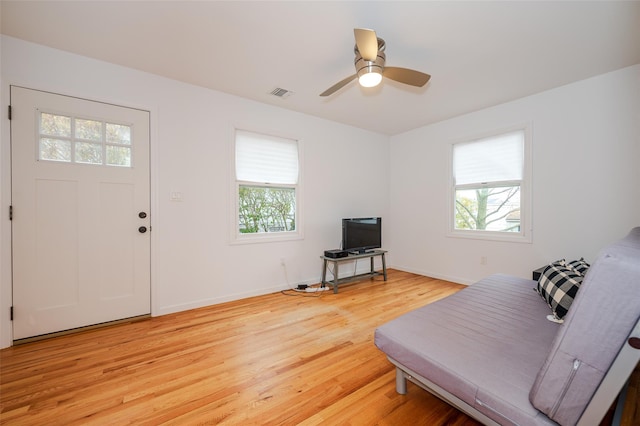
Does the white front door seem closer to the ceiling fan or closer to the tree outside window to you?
the ceiling fan

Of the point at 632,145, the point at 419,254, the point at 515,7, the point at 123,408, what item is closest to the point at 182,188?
the point at 123,408

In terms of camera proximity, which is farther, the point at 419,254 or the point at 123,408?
the point at 419,254

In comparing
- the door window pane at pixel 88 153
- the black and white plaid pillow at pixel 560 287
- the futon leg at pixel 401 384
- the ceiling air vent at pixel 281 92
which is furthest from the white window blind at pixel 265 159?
the black and white plaid pillow at pixel 560 287

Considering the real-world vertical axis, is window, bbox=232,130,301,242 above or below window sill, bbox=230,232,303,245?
above

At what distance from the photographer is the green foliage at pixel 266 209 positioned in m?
3.51

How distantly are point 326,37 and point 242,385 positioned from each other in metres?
2.73

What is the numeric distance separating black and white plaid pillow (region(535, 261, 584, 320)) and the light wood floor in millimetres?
964

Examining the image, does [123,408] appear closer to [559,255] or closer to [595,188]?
[559,255]

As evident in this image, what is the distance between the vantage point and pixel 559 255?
3.13 metres

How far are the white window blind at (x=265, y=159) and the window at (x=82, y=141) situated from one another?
121cm

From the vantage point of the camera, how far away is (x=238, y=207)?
3.40 meters

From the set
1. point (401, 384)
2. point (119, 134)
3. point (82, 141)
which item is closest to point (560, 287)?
point (401, 384)

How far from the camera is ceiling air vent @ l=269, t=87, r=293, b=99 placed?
317 centimetres

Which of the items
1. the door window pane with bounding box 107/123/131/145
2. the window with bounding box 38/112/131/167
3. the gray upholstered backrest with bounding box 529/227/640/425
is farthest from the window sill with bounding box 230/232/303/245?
the gray upholstered backrest with bounding box 529/227/640/425
